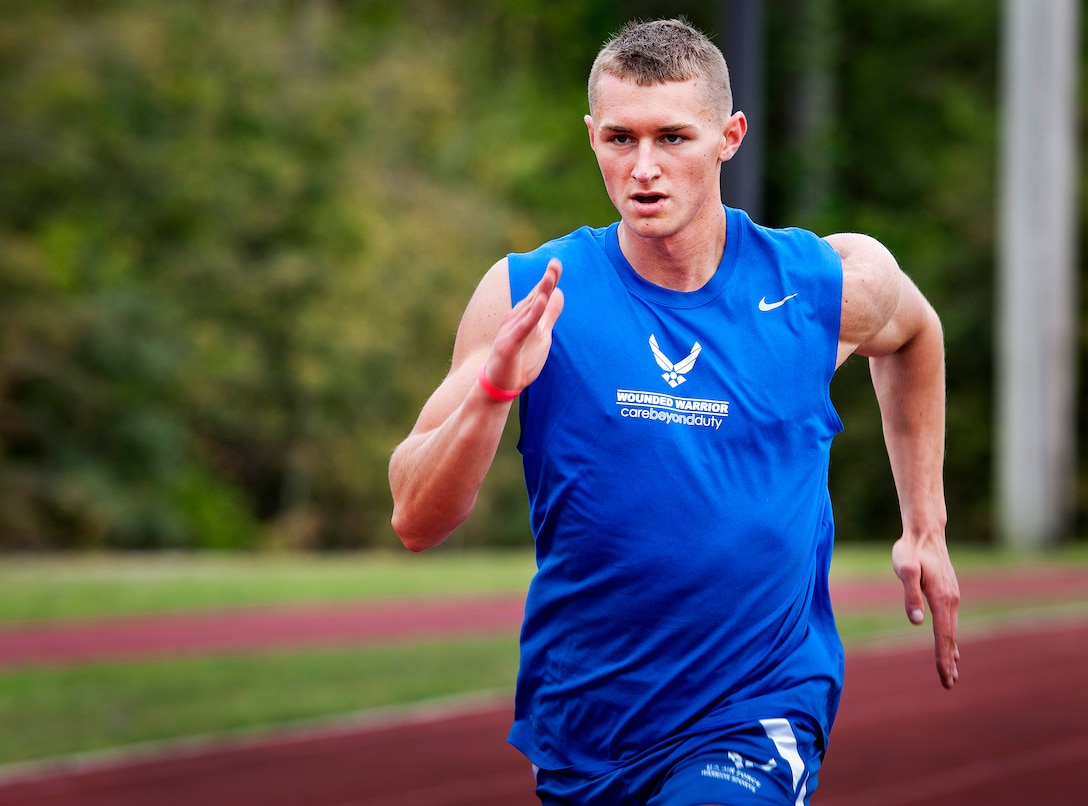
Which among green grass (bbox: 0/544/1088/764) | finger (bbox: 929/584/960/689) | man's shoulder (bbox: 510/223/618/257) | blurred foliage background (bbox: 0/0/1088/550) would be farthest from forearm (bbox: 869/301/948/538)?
blurred foliage background (bbox: 0/0/1088/550)

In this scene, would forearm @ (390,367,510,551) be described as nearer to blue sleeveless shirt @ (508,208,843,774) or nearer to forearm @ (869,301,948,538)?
blue sleeveless shirt @ (508,208,843,774)

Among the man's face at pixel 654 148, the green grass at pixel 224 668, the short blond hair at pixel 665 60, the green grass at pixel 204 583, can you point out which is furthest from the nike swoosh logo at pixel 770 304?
the green grass at pixel 204 583

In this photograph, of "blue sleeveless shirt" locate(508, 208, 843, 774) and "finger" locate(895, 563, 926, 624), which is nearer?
"blue sleeveless shirt" locate(508, 208, 843, 774)

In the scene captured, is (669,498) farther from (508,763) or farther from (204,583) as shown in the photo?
(204,583)

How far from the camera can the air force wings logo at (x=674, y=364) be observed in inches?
116

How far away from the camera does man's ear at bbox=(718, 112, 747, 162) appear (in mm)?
3049

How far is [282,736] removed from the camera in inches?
355

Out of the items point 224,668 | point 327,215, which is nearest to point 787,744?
point 224,668

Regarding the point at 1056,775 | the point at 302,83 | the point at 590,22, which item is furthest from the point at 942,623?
the point at 590,22

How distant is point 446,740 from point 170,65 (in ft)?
81.6

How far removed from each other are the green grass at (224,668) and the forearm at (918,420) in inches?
245

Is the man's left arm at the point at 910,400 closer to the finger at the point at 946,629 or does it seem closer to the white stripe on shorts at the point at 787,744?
the finger at the point at 946,629

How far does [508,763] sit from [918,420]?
Answer: 17.8 feet

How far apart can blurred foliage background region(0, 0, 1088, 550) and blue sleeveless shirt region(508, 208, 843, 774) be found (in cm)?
2590
